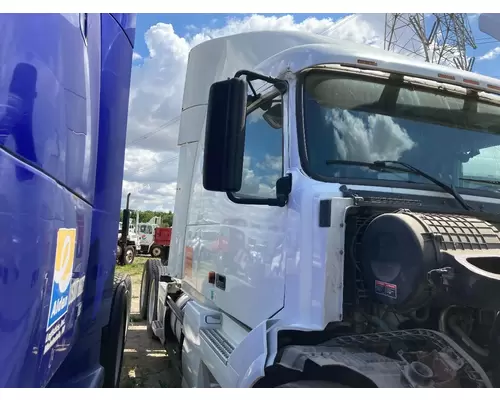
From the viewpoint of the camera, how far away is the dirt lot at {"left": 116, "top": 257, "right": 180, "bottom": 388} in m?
5.30

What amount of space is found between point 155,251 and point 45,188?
2291 cm

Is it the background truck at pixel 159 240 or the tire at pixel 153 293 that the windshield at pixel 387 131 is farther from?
the background truck at pixel 159 240

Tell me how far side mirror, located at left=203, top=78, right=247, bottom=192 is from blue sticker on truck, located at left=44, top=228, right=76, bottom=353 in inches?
28.6

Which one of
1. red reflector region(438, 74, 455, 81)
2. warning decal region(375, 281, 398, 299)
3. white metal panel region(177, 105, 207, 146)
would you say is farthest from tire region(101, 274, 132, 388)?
red reflector region(438, 74, 455, 81)

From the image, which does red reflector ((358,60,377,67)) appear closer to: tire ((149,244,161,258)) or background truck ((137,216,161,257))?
tire ((149,244,161,258))

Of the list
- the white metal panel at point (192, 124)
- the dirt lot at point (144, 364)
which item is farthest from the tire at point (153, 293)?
the white metal panel at point (192, 124)

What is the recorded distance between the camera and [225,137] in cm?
238

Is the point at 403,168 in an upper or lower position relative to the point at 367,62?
lower

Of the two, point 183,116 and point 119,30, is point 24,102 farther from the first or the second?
point 183,116

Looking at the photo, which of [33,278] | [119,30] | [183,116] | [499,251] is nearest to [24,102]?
[33,278]

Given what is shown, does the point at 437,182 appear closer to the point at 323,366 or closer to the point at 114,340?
the point at 323,366

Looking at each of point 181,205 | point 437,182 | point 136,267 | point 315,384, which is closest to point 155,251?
point 136,267

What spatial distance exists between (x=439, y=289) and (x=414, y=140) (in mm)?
1054
